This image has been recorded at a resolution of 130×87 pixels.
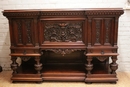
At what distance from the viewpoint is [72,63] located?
299cm

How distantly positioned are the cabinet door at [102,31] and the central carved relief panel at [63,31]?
189 mm

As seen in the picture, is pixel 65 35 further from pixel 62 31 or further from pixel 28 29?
pixel 28 29

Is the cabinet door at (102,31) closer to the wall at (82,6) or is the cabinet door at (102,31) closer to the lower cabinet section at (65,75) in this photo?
the lower cabinet section at (65,75)

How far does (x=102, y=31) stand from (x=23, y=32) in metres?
1.07

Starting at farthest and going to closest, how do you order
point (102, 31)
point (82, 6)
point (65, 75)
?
point (82, 6), point (65, 75), point (102, 31)

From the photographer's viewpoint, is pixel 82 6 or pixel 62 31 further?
pixel 82 6

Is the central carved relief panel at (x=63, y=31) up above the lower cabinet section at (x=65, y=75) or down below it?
above

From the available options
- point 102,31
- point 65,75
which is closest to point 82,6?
point 102,31

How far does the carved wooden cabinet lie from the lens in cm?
238

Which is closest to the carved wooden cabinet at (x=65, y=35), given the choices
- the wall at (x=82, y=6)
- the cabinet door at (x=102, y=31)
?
the cabinet door at (x=102, y=31)

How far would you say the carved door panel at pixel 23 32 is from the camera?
2.44 meters

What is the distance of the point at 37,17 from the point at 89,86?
1.18 metres

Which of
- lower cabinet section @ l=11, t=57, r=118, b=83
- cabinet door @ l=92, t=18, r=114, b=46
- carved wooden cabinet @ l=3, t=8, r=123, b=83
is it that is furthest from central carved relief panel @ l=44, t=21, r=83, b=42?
lower cabinet section @ l=11, t=57, r=118, b=83

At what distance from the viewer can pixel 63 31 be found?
246cm
